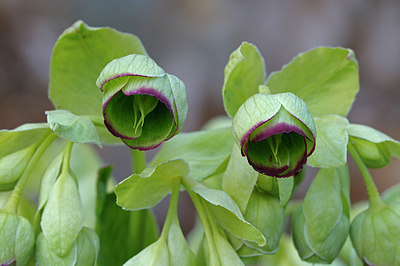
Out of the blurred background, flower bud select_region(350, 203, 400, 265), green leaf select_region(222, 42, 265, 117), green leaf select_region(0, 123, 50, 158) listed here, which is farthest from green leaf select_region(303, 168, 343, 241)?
the blurred background

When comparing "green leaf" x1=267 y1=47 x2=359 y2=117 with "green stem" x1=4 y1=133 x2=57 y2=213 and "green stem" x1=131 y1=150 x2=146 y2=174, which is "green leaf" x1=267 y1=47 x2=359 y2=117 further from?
"green stem" x1=4 y1=133 x2=57 y2=213

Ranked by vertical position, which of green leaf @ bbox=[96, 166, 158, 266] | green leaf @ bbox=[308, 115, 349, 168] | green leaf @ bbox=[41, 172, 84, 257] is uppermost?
green leaf @ bbox=[308, 115, 349, 168]

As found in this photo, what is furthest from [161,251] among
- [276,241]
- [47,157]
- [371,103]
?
[371,103]

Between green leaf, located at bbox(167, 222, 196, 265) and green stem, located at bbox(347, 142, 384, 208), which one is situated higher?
green stem, located at bbox(347, 142, 384, 208)

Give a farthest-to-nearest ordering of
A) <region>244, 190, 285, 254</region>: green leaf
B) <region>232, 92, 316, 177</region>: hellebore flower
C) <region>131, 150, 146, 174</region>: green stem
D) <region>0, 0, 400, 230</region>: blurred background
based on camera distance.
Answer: <region>0, 0, 400, 230</region>: blurred background < <region>131, 150, 146, 174</region>: green stem < <region>244, 190, 285, 254</region>: green leaf < <region>232, 92, 316, 177</region>: hellebore flower

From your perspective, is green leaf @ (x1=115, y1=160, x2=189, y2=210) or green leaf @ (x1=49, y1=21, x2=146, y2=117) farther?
green leaf @ (x1=49, y1=21, x2=146, y2=117)

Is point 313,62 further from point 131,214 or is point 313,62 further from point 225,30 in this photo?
point 225,30
